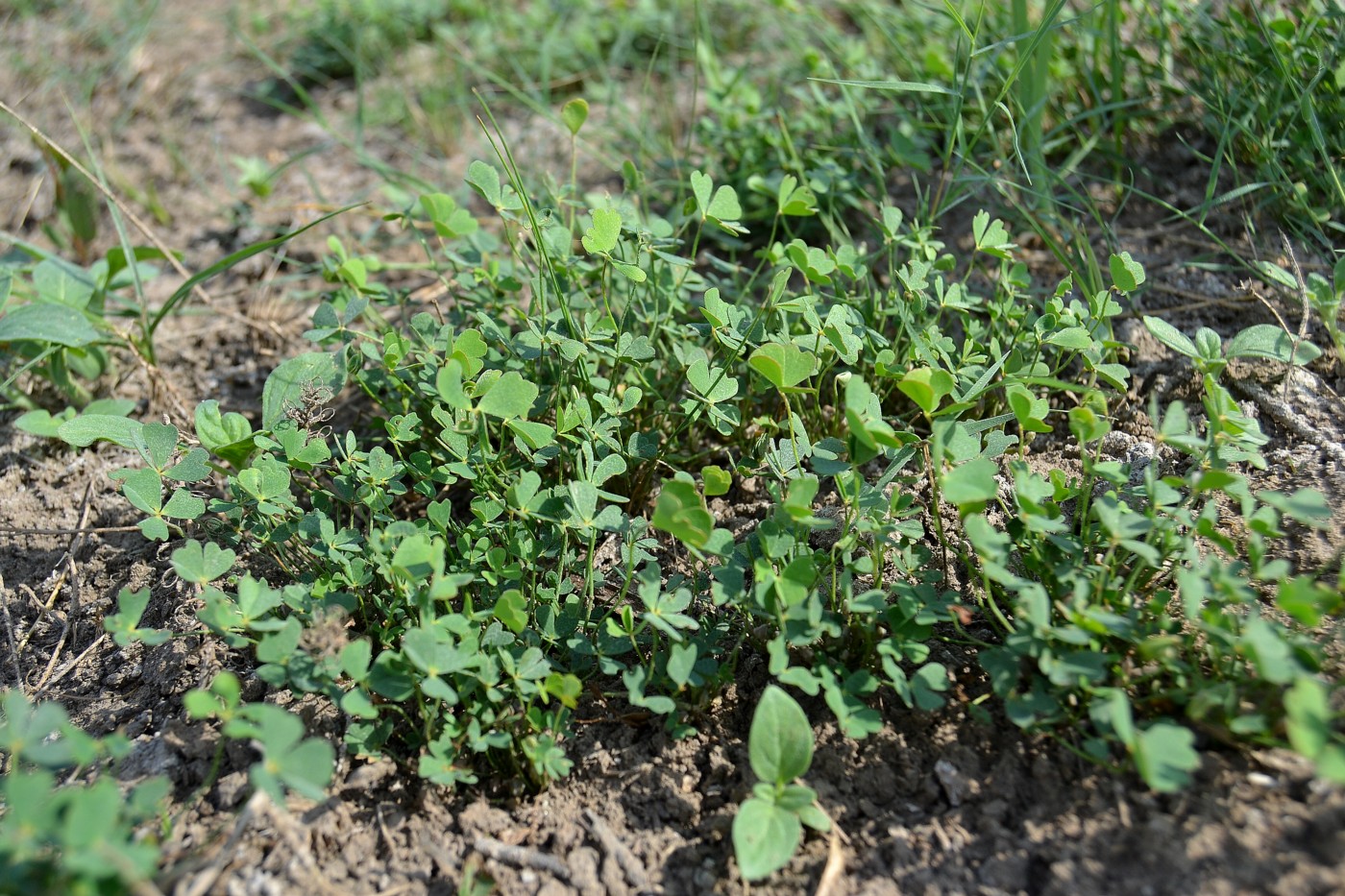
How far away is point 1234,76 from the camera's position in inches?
97.1

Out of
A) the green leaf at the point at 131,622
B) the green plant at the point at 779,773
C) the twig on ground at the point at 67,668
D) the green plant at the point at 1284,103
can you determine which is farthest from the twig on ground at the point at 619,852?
the green plant at the point at 1284,103

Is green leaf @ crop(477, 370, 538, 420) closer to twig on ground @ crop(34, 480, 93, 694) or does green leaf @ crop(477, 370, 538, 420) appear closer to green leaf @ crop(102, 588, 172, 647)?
green leaf @ crop(102, 588, 172, 647)

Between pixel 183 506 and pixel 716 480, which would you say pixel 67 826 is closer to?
pixel 183 506

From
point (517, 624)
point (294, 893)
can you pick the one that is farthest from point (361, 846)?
point (517, 624)

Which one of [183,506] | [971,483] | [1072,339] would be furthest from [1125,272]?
[183,506]

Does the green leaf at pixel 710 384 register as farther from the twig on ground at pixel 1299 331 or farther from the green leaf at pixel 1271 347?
the twig on ground at pixel 1299 331

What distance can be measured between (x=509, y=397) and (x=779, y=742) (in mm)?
737

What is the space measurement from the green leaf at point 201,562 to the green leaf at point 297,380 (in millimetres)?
403

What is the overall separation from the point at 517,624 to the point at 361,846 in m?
0.42

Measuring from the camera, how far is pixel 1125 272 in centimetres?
179

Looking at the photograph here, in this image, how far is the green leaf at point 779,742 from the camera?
1.41 m

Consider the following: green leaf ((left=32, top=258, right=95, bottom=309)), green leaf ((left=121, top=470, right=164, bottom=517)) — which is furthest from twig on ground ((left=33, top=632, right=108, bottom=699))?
green leaf ((left=32, top=258, right=95, bottom=309))

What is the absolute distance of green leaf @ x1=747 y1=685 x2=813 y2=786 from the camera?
1412mm

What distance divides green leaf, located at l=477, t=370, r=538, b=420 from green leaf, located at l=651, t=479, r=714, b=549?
0.32 metres
